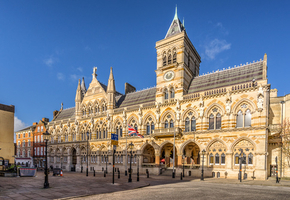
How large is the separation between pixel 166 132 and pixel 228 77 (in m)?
13.6

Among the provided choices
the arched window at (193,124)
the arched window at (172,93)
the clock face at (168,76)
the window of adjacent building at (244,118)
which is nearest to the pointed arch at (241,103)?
the window of adjacent building at (244,118)

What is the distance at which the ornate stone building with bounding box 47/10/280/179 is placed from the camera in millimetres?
27392

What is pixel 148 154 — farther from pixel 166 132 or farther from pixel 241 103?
pixel 241 103

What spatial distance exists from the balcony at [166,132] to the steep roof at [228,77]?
308 inches

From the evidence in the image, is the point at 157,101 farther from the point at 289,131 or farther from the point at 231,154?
the point at 289,131

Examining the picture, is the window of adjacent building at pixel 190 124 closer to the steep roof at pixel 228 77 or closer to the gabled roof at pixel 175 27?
the steep roof at pixel 228 77

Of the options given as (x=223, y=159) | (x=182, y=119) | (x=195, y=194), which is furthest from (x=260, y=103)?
(x=195, y=194)

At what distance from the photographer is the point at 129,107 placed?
4031 centimetres

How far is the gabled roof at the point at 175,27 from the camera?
39.3 m

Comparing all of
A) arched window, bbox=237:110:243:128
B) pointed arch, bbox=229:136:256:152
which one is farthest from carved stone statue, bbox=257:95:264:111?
pointed arch, bbox=229:136:256:152

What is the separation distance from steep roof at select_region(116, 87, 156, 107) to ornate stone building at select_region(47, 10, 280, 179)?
25cm

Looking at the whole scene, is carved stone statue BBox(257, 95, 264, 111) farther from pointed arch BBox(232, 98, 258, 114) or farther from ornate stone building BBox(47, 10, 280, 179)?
pointed arch BBox(232, 98, 258, 114)

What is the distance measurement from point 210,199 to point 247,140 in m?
17.8

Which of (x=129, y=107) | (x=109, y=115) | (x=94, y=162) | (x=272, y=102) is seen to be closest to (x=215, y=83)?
(x=272, y=102)
